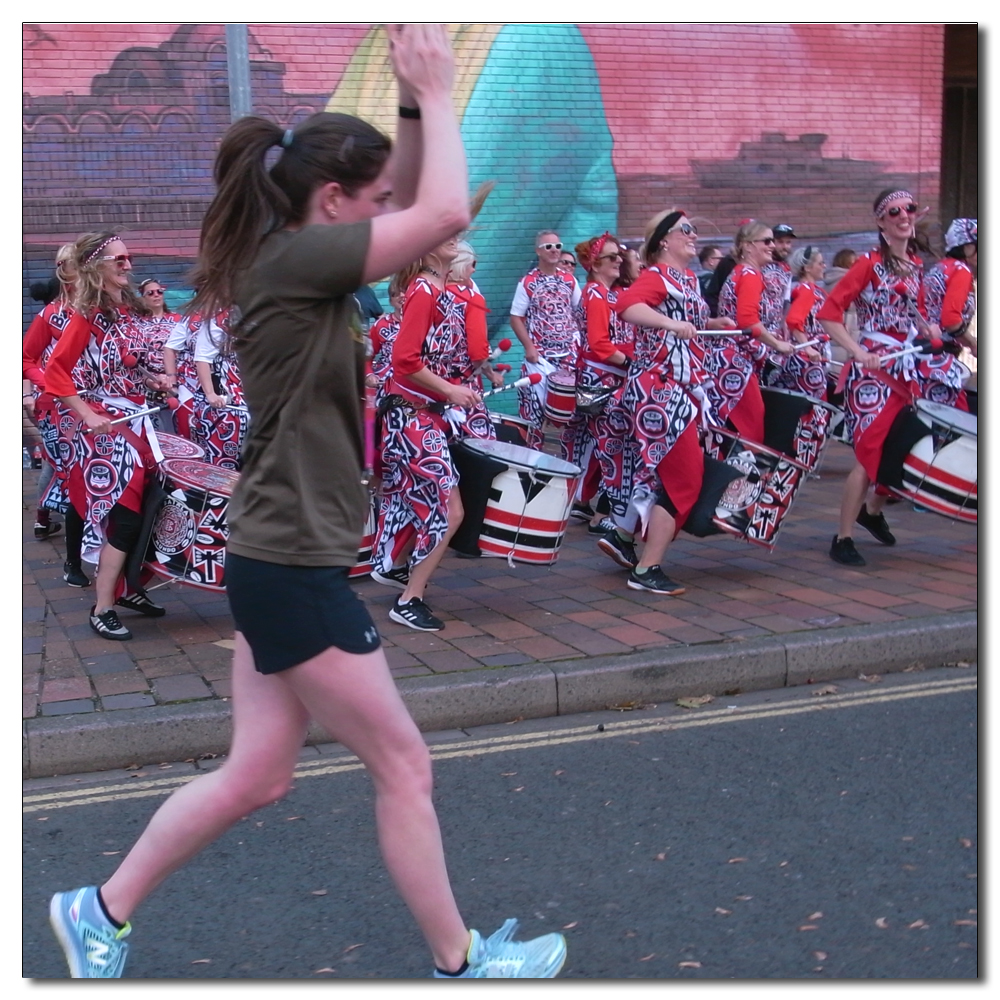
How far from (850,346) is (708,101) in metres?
7.36

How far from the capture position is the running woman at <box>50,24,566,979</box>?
96.8 inches

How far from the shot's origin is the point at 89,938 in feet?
9.30

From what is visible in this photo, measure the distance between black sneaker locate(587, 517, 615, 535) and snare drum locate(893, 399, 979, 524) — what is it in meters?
1.57

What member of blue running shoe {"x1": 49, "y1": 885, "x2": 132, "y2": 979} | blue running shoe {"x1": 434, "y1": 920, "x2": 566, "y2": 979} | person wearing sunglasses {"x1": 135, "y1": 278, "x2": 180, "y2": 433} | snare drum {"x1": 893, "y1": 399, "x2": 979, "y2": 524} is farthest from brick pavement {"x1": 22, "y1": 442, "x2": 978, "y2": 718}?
blue running shoe {"x1": 434, "y1": 920, "x2": 566, "y2": 979}

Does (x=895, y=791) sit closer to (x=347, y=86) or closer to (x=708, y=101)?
(x=347, y=86)

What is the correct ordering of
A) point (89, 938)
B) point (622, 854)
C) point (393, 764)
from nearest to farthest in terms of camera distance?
1. point (393, 764)
2. point (89, 938)
3. point (622, 854)

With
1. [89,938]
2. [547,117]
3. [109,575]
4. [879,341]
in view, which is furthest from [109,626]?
[547,117]

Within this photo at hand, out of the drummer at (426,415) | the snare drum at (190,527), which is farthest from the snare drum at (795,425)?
the snare drum at (190,527)

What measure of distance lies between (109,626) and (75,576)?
4.04 feet

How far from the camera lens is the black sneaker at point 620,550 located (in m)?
7.09

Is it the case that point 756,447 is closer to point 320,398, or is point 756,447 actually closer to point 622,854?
point 622,854

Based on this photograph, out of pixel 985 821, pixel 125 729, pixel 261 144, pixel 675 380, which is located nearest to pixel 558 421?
pixel 675 380

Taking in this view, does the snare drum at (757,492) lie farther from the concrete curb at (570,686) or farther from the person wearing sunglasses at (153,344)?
the person wearing sunglasses at (153,344)

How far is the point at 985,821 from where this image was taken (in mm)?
3795
